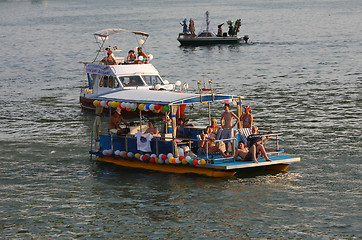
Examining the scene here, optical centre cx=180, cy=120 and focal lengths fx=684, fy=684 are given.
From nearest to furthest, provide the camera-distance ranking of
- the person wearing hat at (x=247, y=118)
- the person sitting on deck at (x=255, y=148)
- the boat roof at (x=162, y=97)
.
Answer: the person sitting on deck at (x=255, y=148)
the boat roof at (x=162, y=97)
the person wearing hat at (x=247, y=118)

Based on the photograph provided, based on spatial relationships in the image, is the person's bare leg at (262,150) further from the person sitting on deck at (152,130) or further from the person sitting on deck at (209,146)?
the person sitting on deck at (152,130)

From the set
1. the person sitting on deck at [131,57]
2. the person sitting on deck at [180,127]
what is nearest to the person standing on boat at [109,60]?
the person sitting on deck at [131,57]

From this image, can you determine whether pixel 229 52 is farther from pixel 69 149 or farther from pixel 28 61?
pixel 69 149

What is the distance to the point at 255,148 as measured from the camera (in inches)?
803

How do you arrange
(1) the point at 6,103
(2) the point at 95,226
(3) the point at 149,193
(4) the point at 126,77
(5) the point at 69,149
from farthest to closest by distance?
(1) the point at 6,103, (4) the point at 126,77, (5) the point at 69,149, (3) the point at 149,193, (2) the point at 95,226

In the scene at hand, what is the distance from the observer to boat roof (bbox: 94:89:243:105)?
21188 mm

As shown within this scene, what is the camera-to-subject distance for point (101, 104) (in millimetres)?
23203

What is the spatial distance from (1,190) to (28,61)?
1924 inches

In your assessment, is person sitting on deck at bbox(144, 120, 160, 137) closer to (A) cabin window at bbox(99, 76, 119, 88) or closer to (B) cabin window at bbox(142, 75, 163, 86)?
(B) cabin window at bbox(142, 75, 163, 86)

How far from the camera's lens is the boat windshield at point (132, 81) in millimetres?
33344

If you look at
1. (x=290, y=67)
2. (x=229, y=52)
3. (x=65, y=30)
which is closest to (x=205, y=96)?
(x=290, y=67)

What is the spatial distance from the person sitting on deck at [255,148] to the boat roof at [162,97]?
1732 millimetres

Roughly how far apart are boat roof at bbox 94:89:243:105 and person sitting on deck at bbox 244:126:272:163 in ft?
5.68

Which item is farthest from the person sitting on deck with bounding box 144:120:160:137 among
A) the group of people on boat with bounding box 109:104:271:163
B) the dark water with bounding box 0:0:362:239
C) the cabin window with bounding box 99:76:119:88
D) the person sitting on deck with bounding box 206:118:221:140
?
the cabin window with bounding box 99:76:119:88
